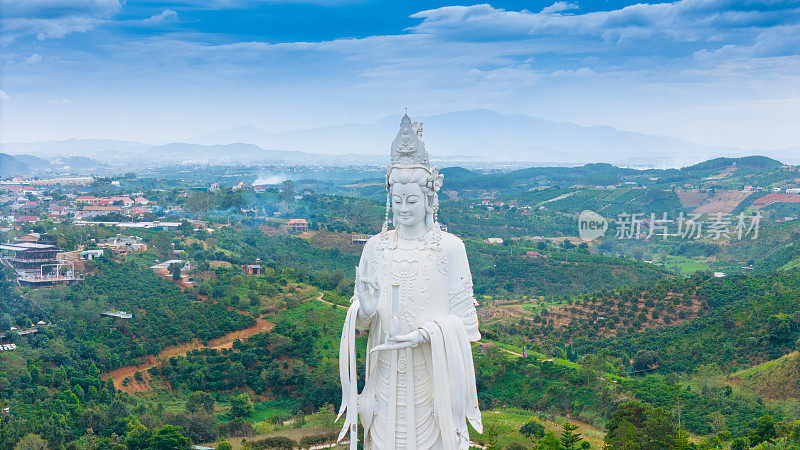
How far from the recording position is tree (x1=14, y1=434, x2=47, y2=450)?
60.6 ft

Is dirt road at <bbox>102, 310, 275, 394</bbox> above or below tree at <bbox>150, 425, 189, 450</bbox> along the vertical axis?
below

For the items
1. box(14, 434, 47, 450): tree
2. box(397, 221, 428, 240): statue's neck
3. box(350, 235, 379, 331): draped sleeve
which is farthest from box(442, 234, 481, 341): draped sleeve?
box(14, 434, 47, 450): tree

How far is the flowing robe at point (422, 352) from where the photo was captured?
741 cm

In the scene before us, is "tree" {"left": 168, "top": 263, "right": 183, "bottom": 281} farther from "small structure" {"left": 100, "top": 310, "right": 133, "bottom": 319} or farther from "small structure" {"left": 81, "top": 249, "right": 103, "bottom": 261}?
"small structure" {"left": 100, "top": 310, "right": 133, "bottom": 319}

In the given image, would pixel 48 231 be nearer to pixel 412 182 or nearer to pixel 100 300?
pixel 100 300

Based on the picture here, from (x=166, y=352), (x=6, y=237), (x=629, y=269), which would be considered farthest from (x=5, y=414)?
(x=629, y=269)

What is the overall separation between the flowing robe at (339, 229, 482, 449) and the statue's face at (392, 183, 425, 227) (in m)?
0.27

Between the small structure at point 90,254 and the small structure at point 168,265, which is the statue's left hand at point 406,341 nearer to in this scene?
the small structure at point 168,265

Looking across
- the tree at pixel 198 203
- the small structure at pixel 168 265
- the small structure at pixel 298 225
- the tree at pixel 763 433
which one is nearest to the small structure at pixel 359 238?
the small structure at pixel 298 225

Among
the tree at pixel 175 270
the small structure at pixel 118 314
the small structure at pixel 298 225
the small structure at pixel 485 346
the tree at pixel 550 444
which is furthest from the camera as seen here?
the small structure at pixel 298 225

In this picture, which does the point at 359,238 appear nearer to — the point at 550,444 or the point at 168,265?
the point at 168,265

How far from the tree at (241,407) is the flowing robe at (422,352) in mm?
17859

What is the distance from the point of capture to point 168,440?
18.5 meters

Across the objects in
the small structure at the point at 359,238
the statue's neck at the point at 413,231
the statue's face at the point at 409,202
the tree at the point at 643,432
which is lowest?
the tree at the point at 643,432
